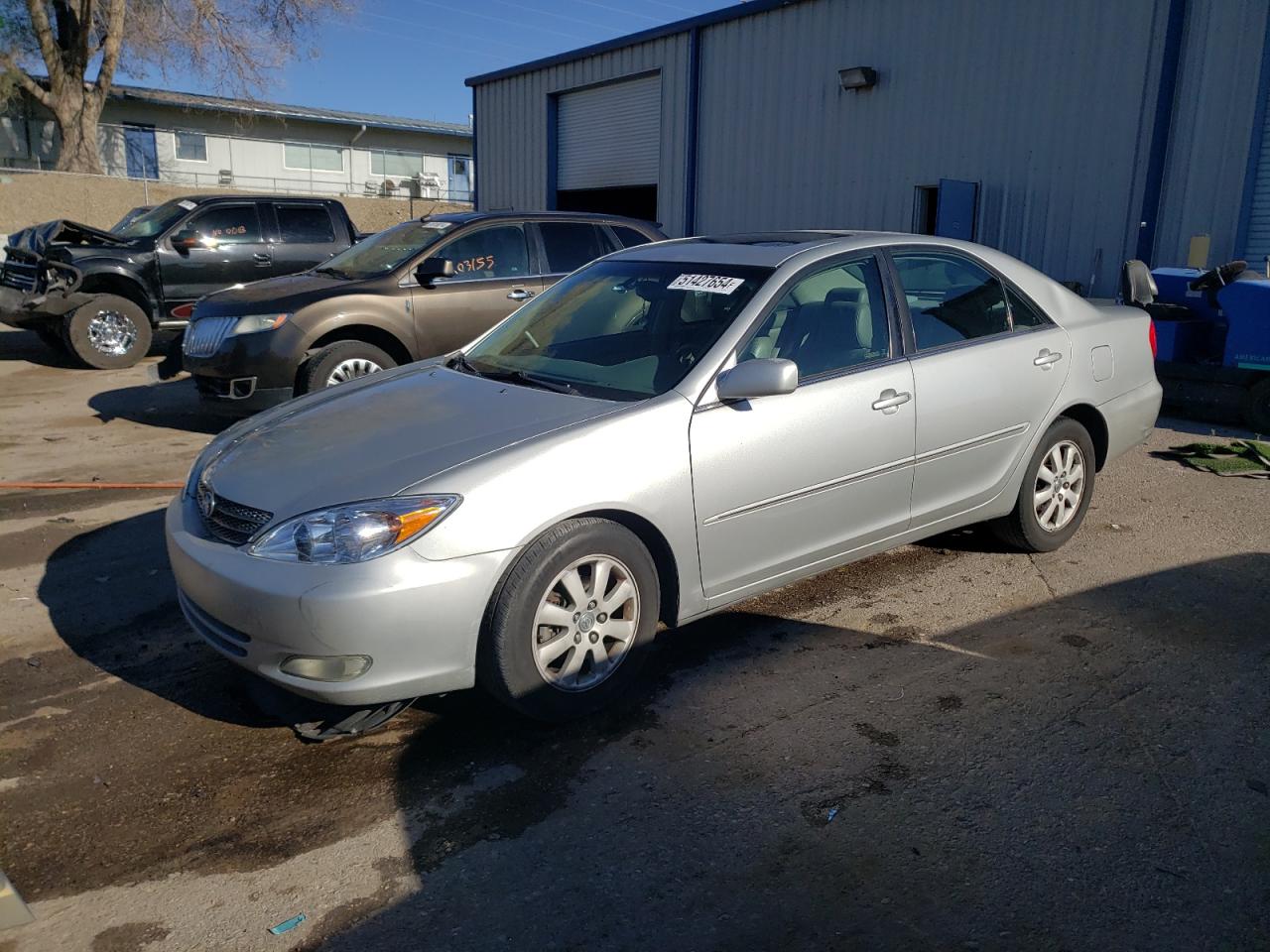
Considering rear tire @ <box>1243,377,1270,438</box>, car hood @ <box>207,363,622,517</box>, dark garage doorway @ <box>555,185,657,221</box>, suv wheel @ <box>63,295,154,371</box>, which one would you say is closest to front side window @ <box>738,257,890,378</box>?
car hood @ <box>207,363,622,517</box>

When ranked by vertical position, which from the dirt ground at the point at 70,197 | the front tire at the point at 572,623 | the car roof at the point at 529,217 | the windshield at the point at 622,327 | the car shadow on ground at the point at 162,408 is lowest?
the car shadow on ground at the point at 162,408

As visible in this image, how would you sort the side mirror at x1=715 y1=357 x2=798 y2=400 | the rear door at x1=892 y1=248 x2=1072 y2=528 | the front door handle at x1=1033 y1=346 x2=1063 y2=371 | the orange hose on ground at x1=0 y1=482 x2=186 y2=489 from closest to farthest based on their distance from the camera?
the side mirror at x1=715 y1=357 x2=798 y2=400, the rear door at x1=892 y1=248 x2=1072 y2=528, the front door handle at x1=1033 y1=346 x2=1063 y2=371, the orange hose on ground at x1=0 y1=482 x2=186 y2=489

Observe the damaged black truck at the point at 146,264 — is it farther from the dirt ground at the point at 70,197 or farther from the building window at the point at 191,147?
the building window at the point at 191,147

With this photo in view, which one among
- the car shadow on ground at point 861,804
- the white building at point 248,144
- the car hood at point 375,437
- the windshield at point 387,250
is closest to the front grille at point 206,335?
the windshield at point 387,250

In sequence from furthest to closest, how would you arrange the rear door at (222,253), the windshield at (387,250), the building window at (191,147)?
the building window at (191,147) < the rear door at (222,253) < the windshield at (387,250)

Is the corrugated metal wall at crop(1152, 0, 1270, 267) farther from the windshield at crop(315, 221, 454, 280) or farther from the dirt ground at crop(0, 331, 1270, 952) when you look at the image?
the windshield at crop(315, 221, 454, 280)

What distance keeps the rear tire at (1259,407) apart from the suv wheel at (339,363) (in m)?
6.81

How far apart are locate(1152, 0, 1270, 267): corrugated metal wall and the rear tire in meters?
3.66

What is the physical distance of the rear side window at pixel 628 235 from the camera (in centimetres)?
867

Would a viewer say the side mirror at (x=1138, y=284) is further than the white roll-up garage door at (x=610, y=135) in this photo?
No

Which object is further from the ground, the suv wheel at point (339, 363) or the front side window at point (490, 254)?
the front side window at point (490, 254)

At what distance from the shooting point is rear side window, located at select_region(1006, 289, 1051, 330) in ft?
→ 16.4

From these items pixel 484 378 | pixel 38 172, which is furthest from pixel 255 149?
pixel 484 378

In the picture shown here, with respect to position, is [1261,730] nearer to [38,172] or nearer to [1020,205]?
[1020,205]
